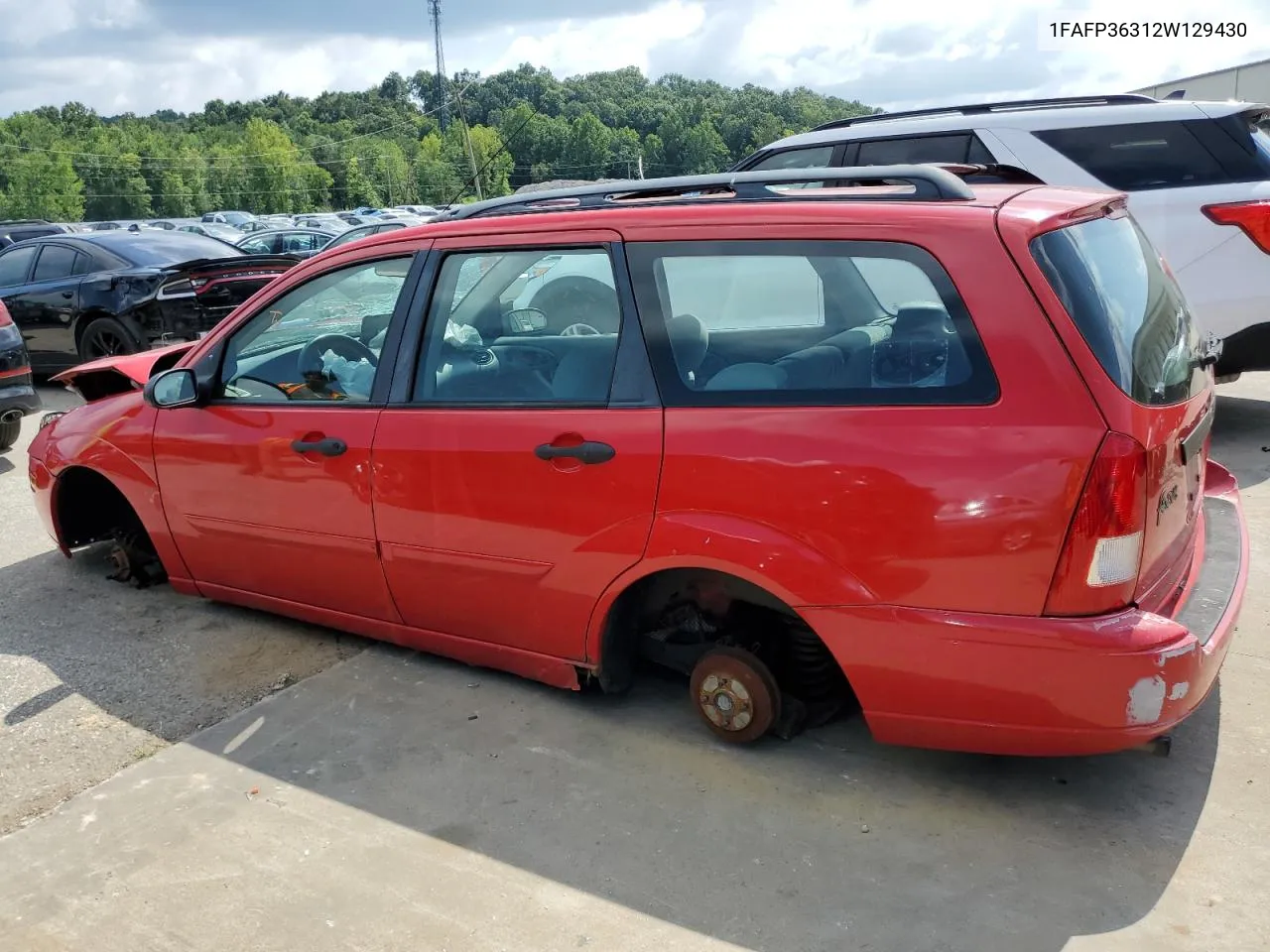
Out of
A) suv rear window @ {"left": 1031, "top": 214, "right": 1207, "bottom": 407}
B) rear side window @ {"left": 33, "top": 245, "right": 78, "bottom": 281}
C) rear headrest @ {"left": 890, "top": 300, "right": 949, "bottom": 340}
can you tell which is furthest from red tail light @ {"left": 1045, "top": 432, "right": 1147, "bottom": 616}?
rear side window @ {"left": 33, "top": 245, "right": 78, "bottom": 281}

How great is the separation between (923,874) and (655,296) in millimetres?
1750

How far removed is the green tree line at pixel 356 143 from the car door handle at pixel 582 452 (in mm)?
27439

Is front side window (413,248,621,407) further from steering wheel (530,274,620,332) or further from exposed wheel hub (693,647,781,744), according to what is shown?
exposed wheel hub (693,647,781,744)

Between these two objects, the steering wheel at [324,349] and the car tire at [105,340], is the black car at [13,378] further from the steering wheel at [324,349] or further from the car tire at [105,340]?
the steering wheel at [324,349]

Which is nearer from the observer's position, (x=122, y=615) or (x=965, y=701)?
(x=965, y=701)

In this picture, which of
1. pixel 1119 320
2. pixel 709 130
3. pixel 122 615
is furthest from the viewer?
pixel 709 130

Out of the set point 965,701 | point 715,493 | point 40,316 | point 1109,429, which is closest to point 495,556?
point 715,493

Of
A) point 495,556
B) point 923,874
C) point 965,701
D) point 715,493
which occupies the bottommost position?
point 923,874

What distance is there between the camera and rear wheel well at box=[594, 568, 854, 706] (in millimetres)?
3123

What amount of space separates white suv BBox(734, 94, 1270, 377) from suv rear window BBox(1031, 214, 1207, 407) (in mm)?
3007

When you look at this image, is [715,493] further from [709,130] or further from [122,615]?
[709,130]

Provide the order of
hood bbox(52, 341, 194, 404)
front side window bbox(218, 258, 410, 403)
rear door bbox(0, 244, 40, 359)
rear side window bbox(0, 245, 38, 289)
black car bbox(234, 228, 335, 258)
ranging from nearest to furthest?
front side window bbox(218, 258, 410, 403) < hood bbox(52, 341, 194, 404) < rear door bbox(0, 244, 40, 359) < rear side window bbox(0, 245, 38, 289) < black car bbox(234, 228, 335, 258)

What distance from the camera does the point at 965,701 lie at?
106 inches

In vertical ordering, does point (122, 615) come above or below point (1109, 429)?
below
